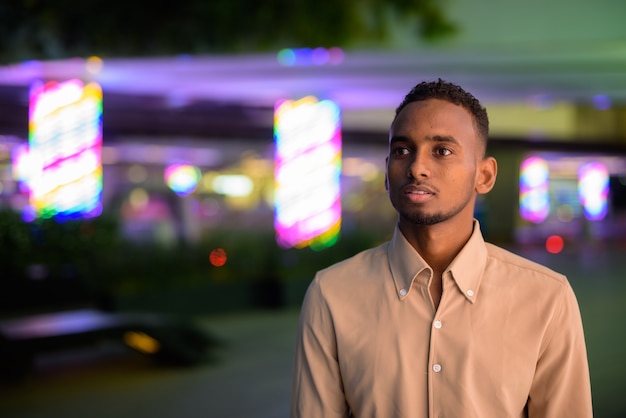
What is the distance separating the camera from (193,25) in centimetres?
795

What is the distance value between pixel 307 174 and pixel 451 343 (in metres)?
10.2

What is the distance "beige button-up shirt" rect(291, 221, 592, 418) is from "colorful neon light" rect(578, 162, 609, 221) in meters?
22.7

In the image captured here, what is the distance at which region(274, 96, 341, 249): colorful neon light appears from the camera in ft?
36.9

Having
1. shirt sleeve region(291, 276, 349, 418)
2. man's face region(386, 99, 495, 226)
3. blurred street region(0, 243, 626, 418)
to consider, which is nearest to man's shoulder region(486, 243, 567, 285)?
man's face region(386, 99, 495, 226)

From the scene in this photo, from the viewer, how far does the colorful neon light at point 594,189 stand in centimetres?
2316

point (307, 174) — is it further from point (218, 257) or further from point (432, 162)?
point (432, 162)

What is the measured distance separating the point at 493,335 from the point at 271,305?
8499 mm

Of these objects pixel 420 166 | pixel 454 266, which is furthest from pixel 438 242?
pixel 420 166

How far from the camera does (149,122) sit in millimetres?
14414

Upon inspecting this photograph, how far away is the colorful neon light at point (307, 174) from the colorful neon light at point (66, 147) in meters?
2.65

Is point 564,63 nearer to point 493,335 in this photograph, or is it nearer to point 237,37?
point 237,37

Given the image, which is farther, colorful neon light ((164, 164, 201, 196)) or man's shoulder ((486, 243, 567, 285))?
colorful neon light ((164, 164, 201, 196))

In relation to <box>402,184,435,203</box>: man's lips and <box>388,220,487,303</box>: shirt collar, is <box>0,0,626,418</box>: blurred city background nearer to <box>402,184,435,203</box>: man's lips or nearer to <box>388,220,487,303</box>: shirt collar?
<box>388,220,487,303</box>: shirt collar

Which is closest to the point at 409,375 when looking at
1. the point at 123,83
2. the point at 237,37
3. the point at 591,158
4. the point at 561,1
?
the point at 561,1
